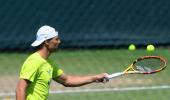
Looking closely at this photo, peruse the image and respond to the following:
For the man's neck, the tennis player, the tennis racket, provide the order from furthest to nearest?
the tennis racket
the man's neck
the tennis player

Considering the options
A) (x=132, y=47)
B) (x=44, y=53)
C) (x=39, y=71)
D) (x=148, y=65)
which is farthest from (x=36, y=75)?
(x=132, y=47)

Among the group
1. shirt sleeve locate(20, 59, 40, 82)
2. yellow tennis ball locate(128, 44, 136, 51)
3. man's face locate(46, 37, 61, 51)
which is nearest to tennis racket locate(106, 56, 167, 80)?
man's face locate(46, 37, 61, 51)

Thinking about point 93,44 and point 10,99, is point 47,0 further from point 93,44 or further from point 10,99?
point 10,99

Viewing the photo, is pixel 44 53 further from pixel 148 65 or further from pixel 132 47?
pixel 132 47

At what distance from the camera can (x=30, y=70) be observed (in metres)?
5.68

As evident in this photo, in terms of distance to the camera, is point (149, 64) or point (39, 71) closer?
point (39, 71)

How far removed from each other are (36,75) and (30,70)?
0.30 feet

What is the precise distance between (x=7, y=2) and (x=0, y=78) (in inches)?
98.4

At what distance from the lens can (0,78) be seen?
10.5 m

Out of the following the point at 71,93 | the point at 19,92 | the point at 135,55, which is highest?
the point at 135,55

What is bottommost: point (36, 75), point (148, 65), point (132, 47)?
point (36, 75)

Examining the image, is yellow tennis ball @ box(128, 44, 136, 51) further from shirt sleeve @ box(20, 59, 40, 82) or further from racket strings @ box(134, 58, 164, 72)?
shirt sleeve @ box(20, 59, 40, 82)

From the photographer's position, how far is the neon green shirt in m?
5.68

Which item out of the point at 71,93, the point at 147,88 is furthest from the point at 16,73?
the point at 147,88
